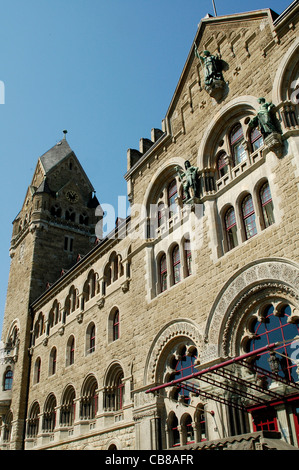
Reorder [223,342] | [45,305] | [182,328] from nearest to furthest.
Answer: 1. [223,342]
2. [182,328]
3. [45,305]

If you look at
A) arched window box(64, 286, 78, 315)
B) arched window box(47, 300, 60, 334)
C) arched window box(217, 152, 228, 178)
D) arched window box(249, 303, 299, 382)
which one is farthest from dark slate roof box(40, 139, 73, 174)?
arched window box(249, 303, 299, 382)

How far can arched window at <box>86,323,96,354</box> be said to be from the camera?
2614 centimetres

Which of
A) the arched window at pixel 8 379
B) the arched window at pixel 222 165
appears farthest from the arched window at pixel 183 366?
the arched window at pixel 8 379

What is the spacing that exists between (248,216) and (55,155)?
34.1 metres

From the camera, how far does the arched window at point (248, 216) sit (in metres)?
15.7

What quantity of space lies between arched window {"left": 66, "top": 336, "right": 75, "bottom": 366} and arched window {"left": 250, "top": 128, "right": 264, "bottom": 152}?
1739cm

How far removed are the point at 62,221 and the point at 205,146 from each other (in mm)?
24739

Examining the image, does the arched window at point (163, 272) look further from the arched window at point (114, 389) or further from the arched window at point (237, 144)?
the arched window at point (114, 389)

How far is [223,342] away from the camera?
1498 cm

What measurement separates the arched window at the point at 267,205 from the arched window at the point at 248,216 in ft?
1.60
